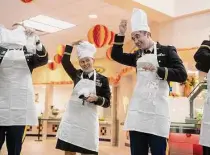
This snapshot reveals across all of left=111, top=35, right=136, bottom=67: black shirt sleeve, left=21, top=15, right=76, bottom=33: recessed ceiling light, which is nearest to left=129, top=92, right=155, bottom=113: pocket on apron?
left=111, top=35, right=136, bottom=67: black shirt sleeve

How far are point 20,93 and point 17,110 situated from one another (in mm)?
124

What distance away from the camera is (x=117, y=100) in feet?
33.7

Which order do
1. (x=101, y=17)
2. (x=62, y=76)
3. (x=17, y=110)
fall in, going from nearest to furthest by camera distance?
(x=17, y=110)
(x=101, y=17)
(x=62, y=76)

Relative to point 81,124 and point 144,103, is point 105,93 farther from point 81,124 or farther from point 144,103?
point 144,103

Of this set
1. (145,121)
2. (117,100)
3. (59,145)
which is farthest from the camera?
(117,100)

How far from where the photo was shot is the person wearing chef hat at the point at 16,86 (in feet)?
7.14

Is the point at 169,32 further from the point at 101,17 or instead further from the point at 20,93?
the point at 20,93

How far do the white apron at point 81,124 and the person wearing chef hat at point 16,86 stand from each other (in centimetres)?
47

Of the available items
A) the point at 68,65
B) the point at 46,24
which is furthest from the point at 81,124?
the point at 46,24

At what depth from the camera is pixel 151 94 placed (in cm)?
197

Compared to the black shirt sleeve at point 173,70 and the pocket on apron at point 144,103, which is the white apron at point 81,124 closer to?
the pocket on apron at point 144,103

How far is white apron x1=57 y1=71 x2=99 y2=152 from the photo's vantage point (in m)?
2.67

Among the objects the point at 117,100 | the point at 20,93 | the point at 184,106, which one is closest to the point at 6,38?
the point at 20,93

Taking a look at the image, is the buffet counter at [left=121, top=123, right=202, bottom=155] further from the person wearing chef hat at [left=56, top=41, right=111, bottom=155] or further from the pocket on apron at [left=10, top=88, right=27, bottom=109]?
the pocket on apron at [left=10, top=88, right=27, bottom=109]
